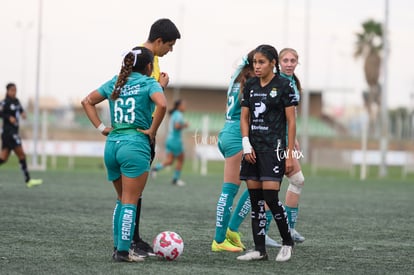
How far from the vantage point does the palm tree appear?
65062mm

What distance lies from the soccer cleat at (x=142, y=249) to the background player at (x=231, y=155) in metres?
0.69

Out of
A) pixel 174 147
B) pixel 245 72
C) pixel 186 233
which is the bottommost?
pixel 186 233

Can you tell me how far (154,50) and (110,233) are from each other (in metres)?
2.66

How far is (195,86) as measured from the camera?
6769 centimetres

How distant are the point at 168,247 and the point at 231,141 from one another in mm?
1501

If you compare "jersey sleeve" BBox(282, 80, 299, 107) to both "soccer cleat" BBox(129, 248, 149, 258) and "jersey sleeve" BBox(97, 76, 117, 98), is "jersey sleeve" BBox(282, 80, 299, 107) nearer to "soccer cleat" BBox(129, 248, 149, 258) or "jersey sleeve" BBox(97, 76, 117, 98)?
"jersey sleeve" BBox(97, 76, 117, 98)

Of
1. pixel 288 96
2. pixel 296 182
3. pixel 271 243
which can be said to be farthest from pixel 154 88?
pixel 271 243

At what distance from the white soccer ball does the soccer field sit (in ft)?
0.41

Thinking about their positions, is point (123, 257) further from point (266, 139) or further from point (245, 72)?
point (245, 72)

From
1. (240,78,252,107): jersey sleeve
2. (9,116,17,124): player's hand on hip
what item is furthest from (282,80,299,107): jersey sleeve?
(9,116,17,124): player's hand on hip

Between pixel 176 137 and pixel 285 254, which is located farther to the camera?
pixel 176 137

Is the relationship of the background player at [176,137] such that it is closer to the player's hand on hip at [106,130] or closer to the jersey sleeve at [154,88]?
the player's hand on hip at [106,130]

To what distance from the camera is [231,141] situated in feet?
28.3

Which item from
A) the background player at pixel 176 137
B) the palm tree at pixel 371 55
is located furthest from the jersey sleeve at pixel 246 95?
the palm tree at pixel 371 55
